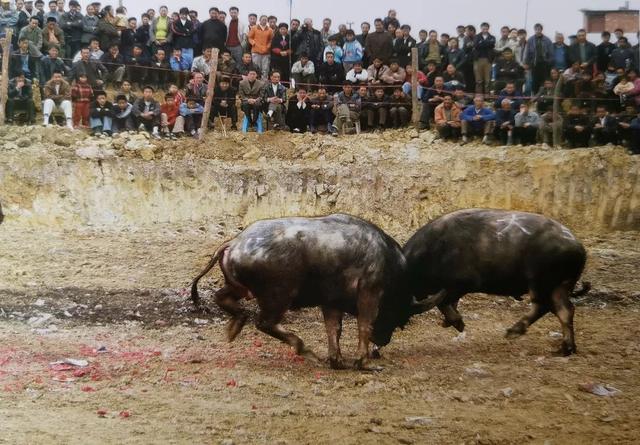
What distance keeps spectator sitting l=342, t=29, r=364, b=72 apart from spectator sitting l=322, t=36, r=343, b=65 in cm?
7

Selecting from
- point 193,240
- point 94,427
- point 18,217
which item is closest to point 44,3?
point 18,217

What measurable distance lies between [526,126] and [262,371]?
293 inches

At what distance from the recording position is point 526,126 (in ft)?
45.1

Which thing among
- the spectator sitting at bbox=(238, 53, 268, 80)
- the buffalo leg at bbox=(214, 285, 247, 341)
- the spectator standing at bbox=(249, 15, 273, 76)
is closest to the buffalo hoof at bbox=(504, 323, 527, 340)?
the buffalo leg at bbox=(214, 285, 247, 341)

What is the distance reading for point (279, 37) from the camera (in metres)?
14.7

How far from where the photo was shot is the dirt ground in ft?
20.5

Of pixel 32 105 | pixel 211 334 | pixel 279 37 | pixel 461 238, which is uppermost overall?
pixel 279 37

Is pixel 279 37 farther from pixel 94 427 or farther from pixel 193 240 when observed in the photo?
pixel 94 427

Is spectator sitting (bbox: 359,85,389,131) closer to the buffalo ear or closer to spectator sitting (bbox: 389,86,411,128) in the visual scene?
spectator sitting (bbox: 389,86,411,128)

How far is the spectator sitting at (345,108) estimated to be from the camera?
14.5m

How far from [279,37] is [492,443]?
9869 millimetres

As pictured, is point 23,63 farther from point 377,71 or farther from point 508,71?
point 508,71

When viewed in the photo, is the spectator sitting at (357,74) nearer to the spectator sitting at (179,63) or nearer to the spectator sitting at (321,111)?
the spectator sitting at (321,111)

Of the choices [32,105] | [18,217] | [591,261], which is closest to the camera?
[591,261]
